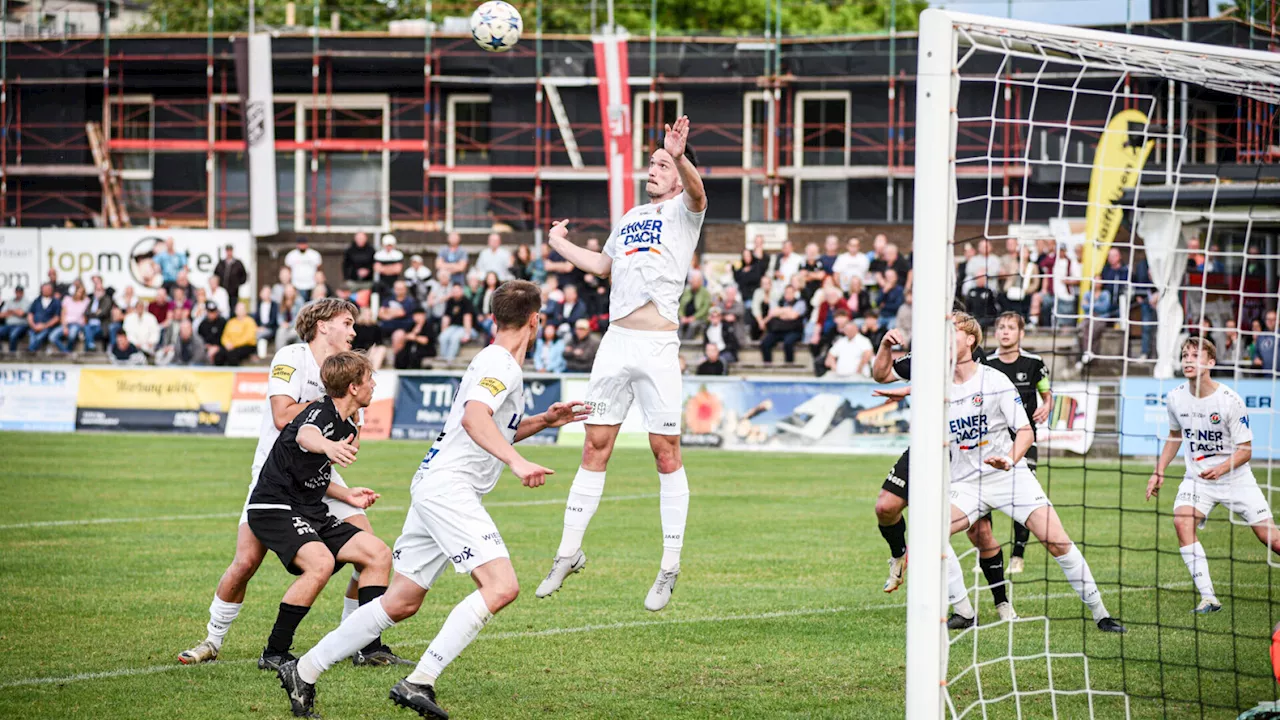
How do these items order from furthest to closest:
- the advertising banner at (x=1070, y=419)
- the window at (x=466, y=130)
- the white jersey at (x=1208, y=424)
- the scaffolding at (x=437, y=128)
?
the window at (x=466, y=130) → the scaffolding at (x=437, y=128) → the advertising banner at (x=1070, y=419) → the white jersey at (x=1208, y=424)

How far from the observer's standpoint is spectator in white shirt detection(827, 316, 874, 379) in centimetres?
2428

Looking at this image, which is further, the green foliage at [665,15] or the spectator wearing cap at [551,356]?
the green foliage at [665,15]

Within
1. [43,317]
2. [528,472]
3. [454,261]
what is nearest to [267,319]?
[454,261]

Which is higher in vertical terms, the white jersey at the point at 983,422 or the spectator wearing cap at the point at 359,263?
the spectator wearing cap at the point at 359,263

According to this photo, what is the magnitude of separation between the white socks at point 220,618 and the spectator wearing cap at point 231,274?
22.3 metres

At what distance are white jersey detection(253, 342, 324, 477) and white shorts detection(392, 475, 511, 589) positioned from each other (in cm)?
155

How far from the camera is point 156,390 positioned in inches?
1018

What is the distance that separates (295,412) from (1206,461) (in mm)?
7393

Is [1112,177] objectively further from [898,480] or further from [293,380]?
[293,380]

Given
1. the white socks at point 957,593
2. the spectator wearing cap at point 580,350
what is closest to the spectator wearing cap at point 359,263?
the spectator wearing cap at point 580,350

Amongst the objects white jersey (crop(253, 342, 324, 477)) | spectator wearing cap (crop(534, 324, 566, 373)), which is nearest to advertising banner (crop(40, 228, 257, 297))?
spectator wearing cap (crop(534, 324, 566, 373))

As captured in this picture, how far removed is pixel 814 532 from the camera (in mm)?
14648

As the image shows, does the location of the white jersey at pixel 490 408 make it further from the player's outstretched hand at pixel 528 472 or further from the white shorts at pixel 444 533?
the player's outstretched hand at pixel 528 472

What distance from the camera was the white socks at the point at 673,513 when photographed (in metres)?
8.75
